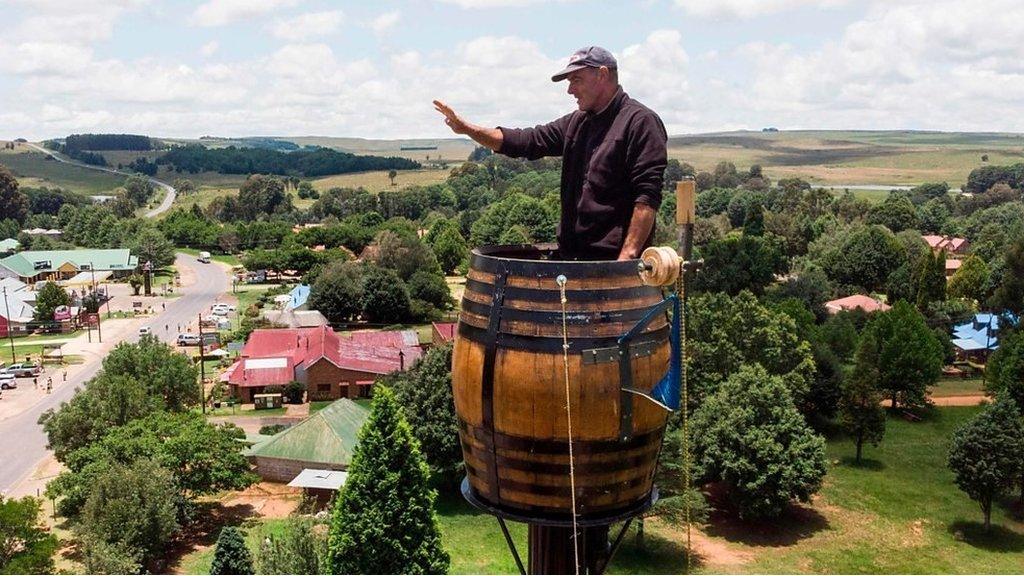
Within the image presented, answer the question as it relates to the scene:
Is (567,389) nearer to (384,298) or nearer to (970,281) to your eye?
(384,298)

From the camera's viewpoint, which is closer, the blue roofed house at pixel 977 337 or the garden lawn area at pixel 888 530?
the garden lawn area at pixel 888 530

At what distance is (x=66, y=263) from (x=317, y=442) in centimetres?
7545

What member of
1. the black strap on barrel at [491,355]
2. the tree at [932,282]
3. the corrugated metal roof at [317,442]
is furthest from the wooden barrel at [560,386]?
the tree at [932,282]

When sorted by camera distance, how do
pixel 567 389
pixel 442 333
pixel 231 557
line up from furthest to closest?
1. pixel 442 333
2. pixel 231 557
3. pixel 567 389

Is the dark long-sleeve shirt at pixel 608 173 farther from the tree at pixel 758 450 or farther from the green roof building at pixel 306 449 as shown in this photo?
the green roof building at pixel 306 449

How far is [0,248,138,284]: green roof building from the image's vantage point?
96438 millimetres

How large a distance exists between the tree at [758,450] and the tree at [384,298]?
42.2 meters

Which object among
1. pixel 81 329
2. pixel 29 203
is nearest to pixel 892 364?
pixel 81 329

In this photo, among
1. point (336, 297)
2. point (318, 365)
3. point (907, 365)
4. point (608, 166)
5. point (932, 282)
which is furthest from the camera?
point (336, 297)

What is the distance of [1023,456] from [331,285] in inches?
2100

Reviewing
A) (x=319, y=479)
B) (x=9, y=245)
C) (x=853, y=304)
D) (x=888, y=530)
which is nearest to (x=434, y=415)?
(x=319, y=479)

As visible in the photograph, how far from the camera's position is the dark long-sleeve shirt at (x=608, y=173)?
6.60 meters

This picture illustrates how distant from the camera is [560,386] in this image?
6.12m

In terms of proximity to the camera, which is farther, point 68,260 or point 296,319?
point 68,260
